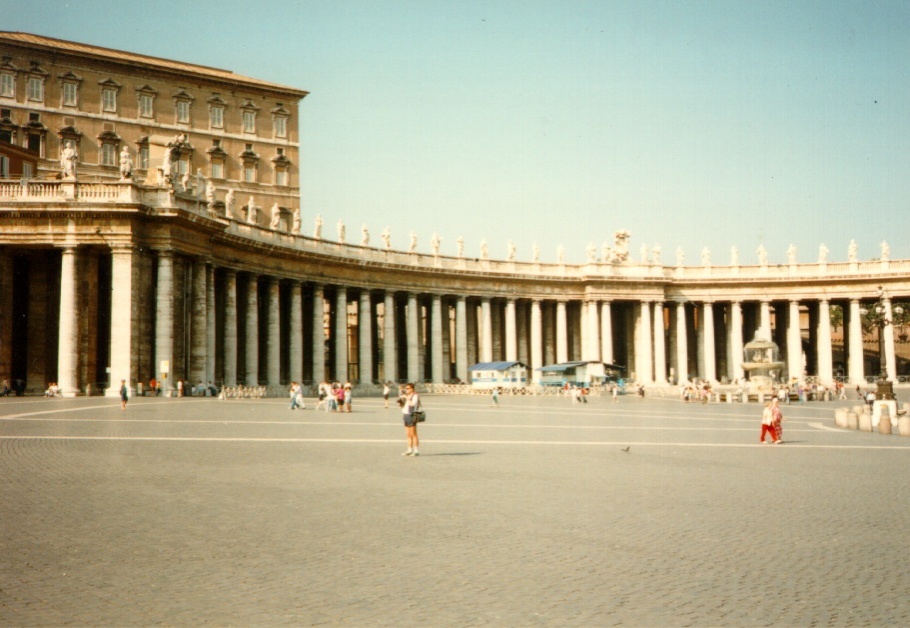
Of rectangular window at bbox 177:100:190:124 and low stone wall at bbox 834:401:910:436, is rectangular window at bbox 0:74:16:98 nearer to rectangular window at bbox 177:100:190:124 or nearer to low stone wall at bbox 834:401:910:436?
rectangular window at bbox 177:100:190:124

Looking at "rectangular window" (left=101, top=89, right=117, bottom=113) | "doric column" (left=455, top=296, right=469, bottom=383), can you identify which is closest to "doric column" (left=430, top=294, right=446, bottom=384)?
"doric column" (left=455, top=296, right=469, bottom=383)

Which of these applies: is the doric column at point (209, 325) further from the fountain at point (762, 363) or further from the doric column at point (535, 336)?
the doric column at point (535, 336)

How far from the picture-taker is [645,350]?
9838 cm

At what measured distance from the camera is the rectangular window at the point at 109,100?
277ft

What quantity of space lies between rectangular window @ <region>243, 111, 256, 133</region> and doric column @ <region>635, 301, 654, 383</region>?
42.7 metres

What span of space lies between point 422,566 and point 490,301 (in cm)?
8317

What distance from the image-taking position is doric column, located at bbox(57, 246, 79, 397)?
51625 mm

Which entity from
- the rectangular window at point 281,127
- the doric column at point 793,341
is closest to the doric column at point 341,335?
the rectangular window at point 281,127

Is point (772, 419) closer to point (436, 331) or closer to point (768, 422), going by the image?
point (768, 422)

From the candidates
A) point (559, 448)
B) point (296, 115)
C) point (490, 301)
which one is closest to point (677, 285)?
point (490, 301)

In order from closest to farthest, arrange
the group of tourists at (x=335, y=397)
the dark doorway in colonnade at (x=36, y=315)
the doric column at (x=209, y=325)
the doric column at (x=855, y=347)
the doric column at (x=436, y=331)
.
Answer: the group of tourists at (x=335, y=397)
the dark doorway in colonnade at (x=36, y=315)
the doric column at (x=209, y=325)
the doric column at (x=436, y=331)
the doric column at (x=855, y=347)

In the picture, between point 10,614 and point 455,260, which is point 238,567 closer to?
point 10,614

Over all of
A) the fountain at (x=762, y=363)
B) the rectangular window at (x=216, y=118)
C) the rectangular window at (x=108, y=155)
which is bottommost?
the fountain at (x=762, y=363)

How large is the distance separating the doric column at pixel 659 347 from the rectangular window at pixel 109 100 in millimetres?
55815
